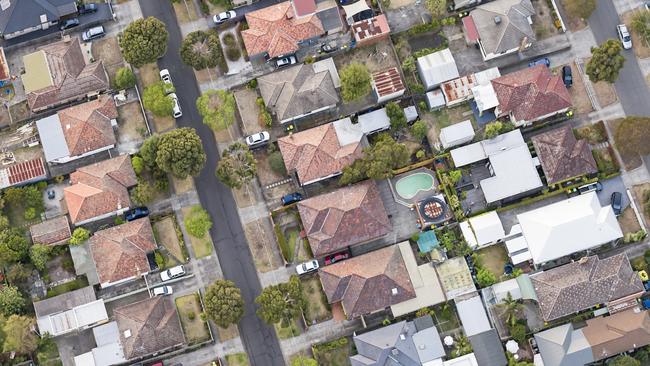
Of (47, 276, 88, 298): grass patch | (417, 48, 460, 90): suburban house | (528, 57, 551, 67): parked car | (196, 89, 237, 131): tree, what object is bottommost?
(47, 276, 88, 298): grass patch

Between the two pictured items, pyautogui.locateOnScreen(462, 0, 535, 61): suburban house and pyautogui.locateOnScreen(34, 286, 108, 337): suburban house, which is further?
pyautogui.locateOnScreen(462, 0, 535, 61): suburban house

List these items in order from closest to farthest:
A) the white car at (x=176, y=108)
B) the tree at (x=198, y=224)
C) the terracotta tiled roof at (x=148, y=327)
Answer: the terracotta tiled roof at (x=148, y=327) < the tree at (x=198, y=224) < the white car at (x=176, y=108)

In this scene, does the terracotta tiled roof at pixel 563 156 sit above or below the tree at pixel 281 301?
above

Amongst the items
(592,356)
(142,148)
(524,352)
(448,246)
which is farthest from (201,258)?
(592,356)

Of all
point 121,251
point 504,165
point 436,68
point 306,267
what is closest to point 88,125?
point 121,251

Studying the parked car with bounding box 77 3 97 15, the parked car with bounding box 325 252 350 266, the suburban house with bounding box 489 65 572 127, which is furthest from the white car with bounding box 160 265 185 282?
the suburban house with bounding box 489 65 572 127

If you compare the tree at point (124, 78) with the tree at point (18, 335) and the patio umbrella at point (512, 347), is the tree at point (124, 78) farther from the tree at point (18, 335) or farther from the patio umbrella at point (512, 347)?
the patio umbrella at point (512, 347)

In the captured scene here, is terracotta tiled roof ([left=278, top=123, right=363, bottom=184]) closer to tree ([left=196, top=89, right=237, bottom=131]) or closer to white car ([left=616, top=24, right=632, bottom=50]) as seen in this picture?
tree ([left=196, top=89, right=237, bottom=131])

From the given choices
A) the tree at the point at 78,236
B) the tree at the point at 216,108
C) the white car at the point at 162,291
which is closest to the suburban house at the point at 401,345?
the white car at the point at 162,291
